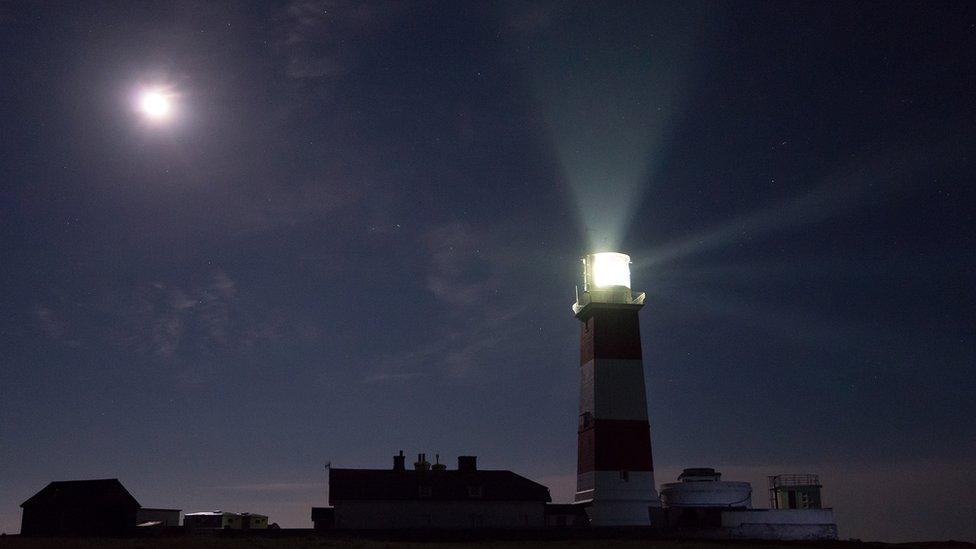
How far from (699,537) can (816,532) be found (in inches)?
325

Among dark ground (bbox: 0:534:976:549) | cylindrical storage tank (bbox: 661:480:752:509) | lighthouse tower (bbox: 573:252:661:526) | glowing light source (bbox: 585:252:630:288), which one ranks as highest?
glowing light source (bbox: 585:252:630:288)

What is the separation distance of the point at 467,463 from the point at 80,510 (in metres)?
24.4

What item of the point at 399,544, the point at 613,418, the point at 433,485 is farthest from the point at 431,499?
the point at 399,544

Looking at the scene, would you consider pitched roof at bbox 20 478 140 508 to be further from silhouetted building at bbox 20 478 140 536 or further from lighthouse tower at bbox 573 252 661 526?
lighthouse tower at bbox 573 252 661 526

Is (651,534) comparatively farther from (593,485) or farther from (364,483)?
(364,483)

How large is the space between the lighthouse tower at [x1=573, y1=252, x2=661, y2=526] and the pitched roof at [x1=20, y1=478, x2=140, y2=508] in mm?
29169

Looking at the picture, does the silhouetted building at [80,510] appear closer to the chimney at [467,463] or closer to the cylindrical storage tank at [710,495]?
the chimney at [467,463]

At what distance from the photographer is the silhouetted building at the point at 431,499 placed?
52.0 m

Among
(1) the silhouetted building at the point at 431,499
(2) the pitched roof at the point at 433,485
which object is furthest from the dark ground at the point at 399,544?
(2) the pitched roof at the point at 433,485

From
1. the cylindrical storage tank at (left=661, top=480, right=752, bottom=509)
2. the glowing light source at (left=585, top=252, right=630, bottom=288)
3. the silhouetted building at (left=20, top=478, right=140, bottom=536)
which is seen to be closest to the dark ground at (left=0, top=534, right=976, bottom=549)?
the cylindrical storage tank at (left=661, top=480, right=752, bottom=509)

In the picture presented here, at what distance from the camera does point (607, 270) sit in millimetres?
53375

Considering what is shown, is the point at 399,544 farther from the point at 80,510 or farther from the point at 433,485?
the point at 80,510

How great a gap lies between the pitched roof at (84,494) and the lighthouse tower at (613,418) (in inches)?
1148

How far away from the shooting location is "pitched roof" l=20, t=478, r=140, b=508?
2170 inches
